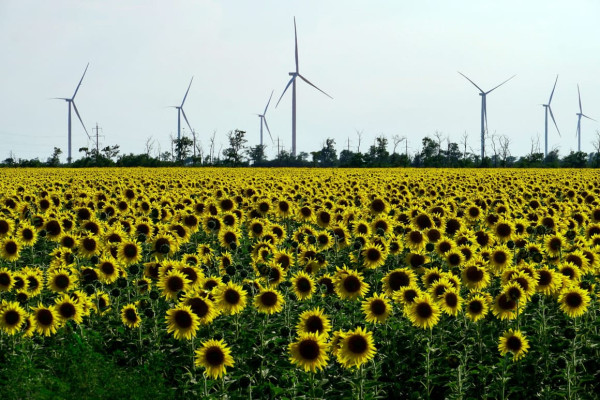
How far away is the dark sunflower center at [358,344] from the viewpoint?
23.3 ft

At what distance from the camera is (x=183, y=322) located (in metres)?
8.11

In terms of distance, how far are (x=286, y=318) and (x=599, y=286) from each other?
17.6ft

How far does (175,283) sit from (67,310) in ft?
4.42

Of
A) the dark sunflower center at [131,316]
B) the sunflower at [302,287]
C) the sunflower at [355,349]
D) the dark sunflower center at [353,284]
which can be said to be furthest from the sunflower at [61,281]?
the sunflower at [355,349]

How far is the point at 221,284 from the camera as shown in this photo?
884cm

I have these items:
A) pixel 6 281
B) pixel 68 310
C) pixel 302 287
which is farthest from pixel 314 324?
pixel 6 281

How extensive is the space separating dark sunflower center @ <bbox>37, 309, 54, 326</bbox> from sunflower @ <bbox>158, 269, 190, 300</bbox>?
1.33 m

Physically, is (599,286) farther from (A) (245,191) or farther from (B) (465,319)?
(A) (245,191)

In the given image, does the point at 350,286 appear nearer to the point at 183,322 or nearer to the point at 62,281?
the point at 183,322

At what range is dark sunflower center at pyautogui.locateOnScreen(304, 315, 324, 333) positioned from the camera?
7.54 meters

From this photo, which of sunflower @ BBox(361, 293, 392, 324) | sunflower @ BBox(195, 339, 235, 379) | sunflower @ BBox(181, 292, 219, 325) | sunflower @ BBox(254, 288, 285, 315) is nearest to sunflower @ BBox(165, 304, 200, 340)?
sunflower @ BBox(181, 292, 219, 325)

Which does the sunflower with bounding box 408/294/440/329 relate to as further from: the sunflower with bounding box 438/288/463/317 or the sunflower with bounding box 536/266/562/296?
the sunflower with bounding box 536/266/562/296

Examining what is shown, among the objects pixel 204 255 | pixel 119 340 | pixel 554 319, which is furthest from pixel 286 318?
pixel 554 319

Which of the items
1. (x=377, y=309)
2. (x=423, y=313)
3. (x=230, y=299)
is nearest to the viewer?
(x=377, y=309)
